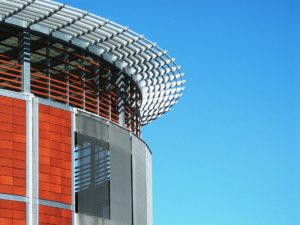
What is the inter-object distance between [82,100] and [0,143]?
7072mm

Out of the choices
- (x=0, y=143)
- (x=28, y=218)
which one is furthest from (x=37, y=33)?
(x=28, y=218)

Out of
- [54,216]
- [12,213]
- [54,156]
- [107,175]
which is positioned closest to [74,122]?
[54,156]

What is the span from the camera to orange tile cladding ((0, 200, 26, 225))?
40.3 meters

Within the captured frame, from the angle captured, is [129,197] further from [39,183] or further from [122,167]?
[39,183]

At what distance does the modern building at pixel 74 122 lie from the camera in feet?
137

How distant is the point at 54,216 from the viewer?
4244cm

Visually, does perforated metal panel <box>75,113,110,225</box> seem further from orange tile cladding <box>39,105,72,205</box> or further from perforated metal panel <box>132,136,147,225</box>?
perforated metal panel <box>132,136,147,225</box>

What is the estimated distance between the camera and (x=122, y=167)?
156 feet

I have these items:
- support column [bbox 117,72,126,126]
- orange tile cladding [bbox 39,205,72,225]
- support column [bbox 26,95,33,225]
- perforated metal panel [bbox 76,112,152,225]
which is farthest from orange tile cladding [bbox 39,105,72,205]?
support column [bbox 117,72,126,126]

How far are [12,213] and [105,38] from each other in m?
11.7

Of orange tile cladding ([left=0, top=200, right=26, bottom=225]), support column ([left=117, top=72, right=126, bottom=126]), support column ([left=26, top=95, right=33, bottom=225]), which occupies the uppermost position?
support column ([left=117, top=72, right=126, bottom=126])

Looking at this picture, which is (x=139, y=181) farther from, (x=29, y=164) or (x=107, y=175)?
(x=29, y=164)

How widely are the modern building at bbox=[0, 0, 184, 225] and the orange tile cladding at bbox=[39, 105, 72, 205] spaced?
54 mm

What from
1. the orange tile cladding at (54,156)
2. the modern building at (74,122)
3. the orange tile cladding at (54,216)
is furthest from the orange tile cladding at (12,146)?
the orange tile cladding at (54,216)
